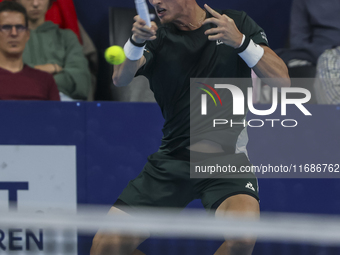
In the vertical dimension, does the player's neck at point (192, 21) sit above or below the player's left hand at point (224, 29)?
above

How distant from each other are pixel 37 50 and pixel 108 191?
1.44 meters

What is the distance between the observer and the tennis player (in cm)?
244

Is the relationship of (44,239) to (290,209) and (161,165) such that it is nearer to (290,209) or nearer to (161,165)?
(161,165)

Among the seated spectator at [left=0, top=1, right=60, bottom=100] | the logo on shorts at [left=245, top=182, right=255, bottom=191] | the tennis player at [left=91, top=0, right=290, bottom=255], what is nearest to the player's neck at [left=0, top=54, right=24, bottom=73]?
the seated spectator at [left=0, top=1, right=60, bottom=100]

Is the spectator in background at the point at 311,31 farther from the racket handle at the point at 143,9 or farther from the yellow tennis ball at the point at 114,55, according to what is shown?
the racket handle at the point at 143,9

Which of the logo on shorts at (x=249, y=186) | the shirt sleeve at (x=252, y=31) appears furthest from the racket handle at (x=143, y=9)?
the logo on shorts at (x=249, y=186)

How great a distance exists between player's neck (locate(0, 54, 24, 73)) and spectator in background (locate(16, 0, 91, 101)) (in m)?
0.34

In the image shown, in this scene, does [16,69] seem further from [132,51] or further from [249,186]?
[249,186]

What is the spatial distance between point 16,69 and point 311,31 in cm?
243

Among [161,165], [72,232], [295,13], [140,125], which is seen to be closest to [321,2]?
[295,13]

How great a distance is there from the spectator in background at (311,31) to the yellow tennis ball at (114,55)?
6.17ft

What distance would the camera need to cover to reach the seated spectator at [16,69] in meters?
3.16

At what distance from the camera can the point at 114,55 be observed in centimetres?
222

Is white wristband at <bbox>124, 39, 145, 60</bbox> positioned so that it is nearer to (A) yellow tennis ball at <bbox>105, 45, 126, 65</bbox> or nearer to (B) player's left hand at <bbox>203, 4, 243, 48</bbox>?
(A) yellow tennis ball at <bbox>105, 45, 126, 65</bbox>
